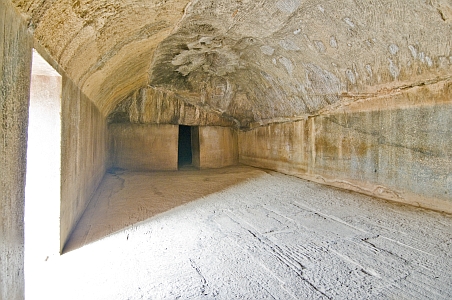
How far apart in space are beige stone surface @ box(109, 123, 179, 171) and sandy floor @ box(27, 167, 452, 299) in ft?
10.8

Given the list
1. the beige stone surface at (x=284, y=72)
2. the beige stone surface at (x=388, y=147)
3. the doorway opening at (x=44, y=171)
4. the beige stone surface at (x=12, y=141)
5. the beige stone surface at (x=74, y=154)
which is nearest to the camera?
the beige stone surface at (x=12, y=141)

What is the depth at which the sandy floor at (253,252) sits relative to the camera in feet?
A: 6.18

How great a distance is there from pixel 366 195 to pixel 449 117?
5.29 feet

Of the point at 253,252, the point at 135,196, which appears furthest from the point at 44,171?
the point at 135,196

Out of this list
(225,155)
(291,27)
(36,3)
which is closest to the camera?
(36,3)


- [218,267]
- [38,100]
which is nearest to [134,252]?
[218,267]

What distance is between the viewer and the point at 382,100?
407 cm

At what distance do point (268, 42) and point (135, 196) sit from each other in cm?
351

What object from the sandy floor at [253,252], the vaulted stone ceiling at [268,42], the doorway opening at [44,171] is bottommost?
the sandy floor at [253,252]

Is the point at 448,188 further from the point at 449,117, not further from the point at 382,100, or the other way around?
the point at 382,100

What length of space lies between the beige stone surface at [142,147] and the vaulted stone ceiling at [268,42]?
1.91m

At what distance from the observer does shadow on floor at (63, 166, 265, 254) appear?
3.15 metres

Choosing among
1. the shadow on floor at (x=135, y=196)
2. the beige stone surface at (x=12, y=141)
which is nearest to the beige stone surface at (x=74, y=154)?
the shadow on floor at (x=135, y=196)

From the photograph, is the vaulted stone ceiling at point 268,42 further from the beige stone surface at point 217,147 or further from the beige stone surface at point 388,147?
the beige stone surface at point 217,147
